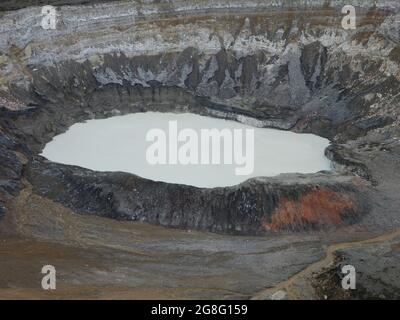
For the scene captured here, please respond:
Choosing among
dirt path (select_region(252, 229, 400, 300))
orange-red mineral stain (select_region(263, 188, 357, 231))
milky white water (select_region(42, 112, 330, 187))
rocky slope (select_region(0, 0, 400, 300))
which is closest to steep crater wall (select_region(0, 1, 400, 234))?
rocky slope (select_region(0, 0, 400, 300))

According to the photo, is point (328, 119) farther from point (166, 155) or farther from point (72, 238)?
point (72, 238)

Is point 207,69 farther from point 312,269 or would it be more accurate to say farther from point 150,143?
point 312,269

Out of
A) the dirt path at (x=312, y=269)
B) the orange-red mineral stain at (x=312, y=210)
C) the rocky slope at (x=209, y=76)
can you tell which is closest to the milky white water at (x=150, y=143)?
the rocky slope at (x=209, y=76)

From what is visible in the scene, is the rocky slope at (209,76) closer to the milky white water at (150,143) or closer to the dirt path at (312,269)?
the milky white water at (150,143)

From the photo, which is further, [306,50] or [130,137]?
[306,50]

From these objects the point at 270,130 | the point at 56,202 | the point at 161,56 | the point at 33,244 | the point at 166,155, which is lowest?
the point at 33,244

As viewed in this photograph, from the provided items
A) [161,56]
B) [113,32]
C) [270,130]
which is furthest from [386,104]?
[113,32]
